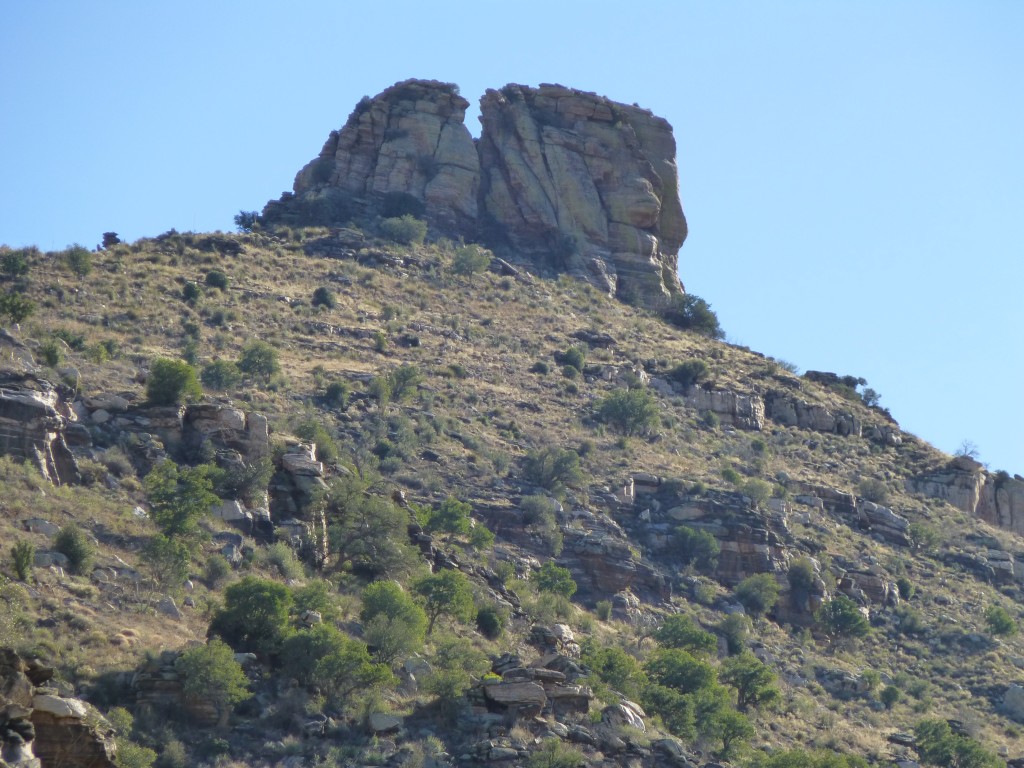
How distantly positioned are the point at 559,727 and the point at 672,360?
50.4 metres

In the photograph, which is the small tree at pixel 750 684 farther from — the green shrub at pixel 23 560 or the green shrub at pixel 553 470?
the green shrub at pixel 23 560

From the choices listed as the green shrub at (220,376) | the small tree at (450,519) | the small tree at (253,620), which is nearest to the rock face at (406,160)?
the green shrub at (220,376)

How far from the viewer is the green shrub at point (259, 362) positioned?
223 ft

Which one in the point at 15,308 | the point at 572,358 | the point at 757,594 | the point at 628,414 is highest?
the point at 572,358

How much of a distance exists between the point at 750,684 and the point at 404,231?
50.6 m

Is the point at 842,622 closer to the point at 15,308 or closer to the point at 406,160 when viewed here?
the point at 15,308

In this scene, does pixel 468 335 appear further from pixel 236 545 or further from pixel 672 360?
pixel 236 545

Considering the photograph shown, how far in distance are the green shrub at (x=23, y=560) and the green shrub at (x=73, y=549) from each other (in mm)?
1557

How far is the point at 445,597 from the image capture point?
4891 cm

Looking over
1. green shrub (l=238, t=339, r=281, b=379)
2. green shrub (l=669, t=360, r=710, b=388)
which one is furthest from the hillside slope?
green shrub (l=238, t=339, r=281, b=379)

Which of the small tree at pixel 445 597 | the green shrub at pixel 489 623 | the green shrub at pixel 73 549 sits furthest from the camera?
the green shrub at pixel 489 623

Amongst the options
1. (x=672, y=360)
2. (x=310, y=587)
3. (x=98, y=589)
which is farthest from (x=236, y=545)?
(x=672, y=360)

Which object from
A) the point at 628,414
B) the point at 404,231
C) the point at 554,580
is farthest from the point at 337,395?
the point at 404,231

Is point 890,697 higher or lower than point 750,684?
higher
